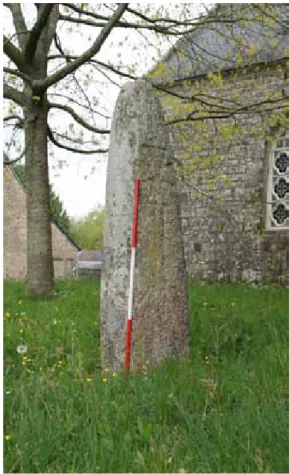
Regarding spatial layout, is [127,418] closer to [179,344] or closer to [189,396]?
[189,396]

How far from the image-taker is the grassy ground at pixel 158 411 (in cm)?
296

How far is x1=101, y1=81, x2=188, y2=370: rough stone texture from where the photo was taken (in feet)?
16.0

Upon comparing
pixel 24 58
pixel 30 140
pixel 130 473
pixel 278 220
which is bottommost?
pixel 130 473

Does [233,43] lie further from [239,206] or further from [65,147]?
[65,147]

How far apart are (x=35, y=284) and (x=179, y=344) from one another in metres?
5.05

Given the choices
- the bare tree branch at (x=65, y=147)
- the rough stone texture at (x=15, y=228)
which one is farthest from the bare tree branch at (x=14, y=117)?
the rough stone texture at (x=15, y=228)

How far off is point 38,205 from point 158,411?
266 inches

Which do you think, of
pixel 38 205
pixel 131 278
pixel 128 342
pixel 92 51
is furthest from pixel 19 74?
pixel 128 342

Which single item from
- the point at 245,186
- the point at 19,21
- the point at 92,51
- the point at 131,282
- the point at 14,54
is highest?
the point at 19,21

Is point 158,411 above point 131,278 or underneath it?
underneath

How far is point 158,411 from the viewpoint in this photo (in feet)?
11.7

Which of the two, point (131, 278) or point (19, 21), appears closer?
point (131, 278)

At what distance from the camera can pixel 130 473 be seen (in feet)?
9.44

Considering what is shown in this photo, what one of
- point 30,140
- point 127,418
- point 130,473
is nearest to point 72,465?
point 130,473
